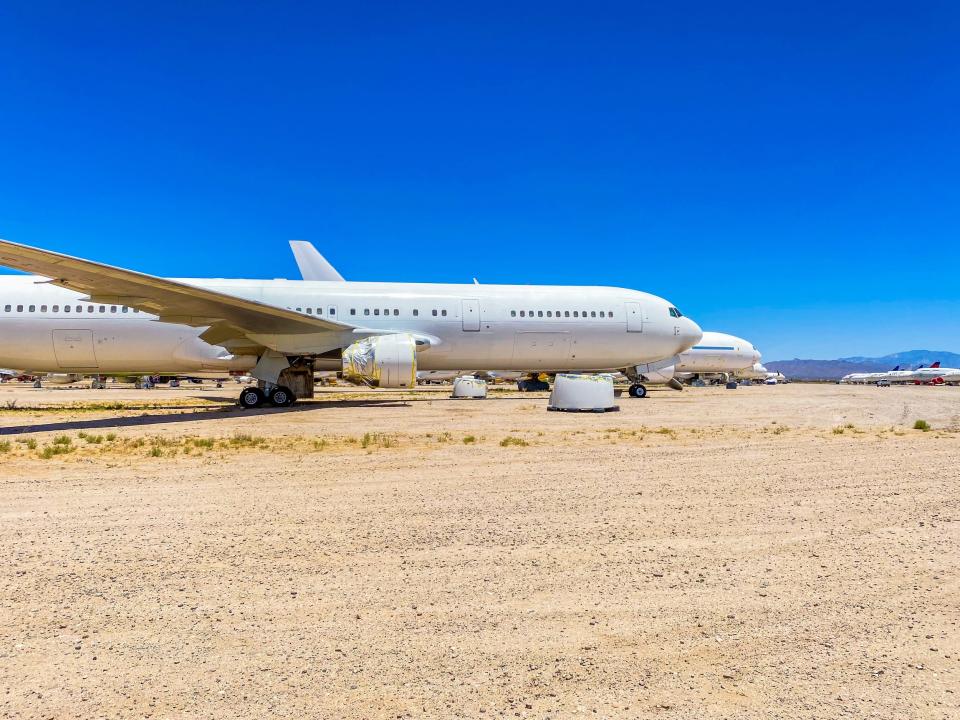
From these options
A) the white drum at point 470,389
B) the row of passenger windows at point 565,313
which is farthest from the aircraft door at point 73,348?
the row of passenger windows at point 565,313

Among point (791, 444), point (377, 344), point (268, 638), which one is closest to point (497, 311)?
point (377, 344)

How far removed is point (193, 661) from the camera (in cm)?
A: 256

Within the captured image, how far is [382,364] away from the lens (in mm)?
16469

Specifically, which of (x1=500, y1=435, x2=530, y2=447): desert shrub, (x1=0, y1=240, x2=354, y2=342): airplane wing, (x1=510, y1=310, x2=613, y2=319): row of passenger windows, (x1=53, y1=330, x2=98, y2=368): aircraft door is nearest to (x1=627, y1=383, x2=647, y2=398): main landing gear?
(x1=510, y1=310, x2=613, y2=319): row of passenger windows

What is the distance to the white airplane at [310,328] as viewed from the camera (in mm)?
15867

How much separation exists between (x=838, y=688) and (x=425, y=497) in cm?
386

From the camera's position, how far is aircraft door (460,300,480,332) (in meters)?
19.9

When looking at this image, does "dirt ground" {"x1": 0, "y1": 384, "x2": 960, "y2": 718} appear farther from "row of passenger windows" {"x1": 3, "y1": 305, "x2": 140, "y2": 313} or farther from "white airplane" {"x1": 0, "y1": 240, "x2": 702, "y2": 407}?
"row of passenger windows" {"x1": 3, "y1": 305, "x2": 140, "y2": 313}

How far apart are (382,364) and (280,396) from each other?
3.51 m

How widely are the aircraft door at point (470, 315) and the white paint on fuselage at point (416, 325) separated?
0.04 meters

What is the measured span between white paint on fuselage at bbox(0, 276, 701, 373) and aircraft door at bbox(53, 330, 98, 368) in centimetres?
5

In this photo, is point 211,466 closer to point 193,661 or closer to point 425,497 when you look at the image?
point 425,497

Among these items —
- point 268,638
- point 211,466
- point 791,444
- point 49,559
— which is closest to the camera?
point 268,638

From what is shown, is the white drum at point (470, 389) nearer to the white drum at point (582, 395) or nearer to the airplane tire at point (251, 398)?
the white drum at point (582, 395)
